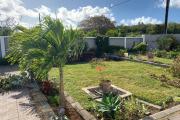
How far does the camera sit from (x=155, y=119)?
4180 millimetres

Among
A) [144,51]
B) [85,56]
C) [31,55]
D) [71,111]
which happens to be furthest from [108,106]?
[144,51]

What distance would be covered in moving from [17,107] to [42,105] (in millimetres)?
733

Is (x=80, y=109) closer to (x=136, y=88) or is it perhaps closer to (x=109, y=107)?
(x=109, y=107)

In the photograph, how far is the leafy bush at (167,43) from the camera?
55.4 ft

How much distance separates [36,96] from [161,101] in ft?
12.5

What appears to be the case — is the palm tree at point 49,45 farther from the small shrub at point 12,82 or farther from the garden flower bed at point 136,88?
the small shrub at point 12,82

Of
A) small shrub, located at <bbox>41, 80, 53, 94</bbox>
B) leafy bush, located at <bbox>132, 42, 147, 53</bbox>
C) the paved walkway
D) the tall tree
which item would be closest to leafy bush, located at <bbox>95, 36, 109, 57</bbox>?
leafy bush, located at <bbox>132, 42, 147, 53</bbox>

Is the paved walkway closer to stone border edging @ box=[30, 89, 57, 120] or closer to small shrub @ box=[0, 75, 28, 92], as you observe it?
stone border edging @ box=[30, 89, 57, 120]

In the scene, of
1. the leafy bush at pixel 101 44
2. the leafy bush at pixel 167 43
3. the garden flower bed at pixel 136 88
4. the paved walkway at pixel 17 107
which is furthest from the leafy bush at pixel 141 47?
the paved walkway at pixel 17 107

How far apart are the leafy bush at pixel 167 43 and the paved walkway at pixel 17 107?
1400cm

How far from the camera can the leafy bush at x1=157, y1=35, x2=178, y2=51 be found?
665 inches

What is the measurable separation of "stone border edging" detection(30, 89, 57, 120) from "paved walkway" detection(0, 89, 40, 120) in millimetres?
140

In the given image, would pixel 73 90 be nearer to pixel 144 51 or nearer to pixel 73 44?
pixel 73 44

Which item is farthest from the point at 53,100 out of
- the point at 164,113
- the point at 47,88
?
the point at 164,113
